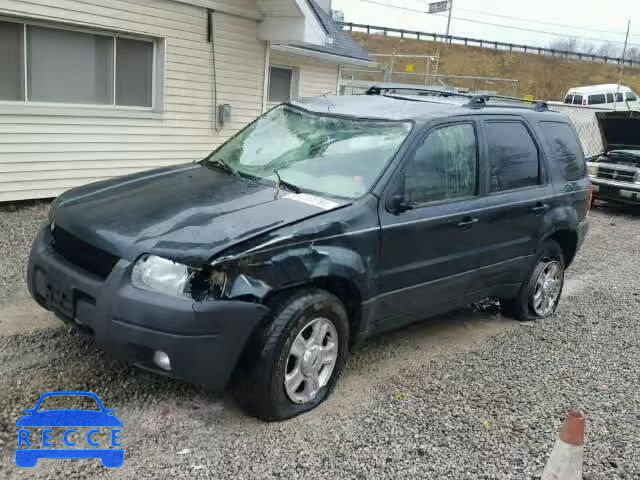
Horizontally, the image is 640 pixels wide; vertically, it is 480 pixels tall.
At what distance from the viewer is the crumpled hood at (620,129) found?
11.8 metres

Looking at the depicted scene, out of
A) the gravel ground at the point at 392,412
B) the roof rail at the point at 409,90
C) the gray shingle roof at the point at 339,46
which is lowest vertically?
the gravel ground at the point at 392,412

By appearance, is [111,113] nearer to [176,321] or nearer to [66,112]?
[66,112]

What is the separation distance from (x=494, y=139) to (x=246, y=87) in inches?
272

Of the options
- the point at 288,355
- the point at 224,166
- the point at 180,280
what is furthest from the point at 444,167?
the point at 180,280

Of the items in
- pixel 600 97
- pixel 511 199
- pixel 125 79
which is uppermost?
pixel 600 97

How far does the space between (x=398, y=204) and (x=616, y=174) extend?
10.2m

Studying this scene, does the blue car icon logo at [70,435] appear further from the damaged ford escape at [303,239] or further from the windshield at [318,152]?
the windshield at [318,152]

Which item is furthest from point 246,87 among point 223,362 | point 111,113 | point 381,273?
point 223,362

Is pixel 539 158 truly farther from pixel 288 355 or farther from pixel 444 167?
pixel 288 355

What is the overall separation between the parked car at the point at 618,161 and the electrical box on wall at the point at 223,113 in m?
7.29

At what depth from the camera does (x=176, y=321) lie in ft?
9.89

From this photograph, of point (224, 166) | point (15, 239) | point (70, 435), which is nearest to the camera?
point (70, 435)

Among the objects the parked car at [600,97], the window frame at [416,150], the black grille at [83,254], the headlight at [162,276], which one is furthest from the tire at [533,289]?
the parked car at [600,97]

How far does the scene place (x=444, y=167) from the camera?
435 centimetres
